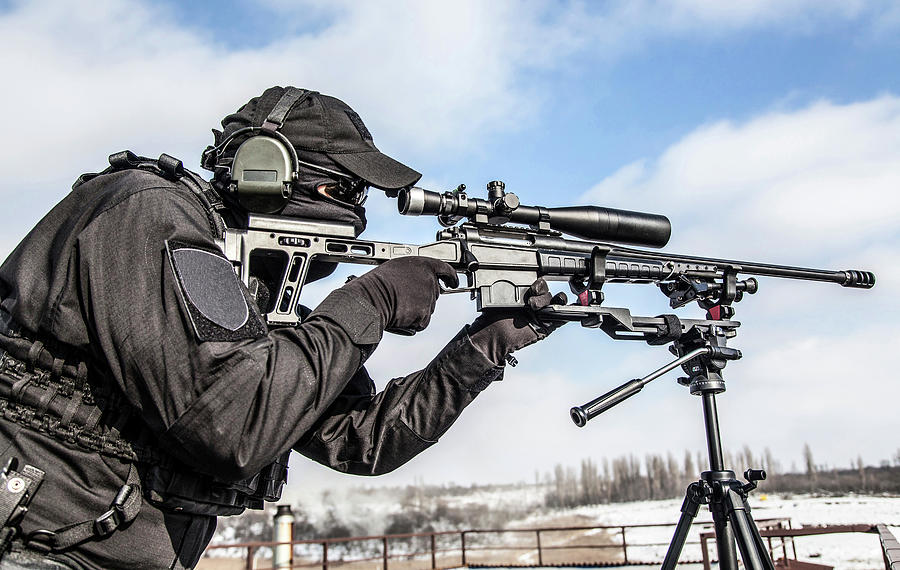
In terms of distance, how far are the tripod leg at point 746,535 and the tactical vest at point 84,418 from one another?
88.1 inches

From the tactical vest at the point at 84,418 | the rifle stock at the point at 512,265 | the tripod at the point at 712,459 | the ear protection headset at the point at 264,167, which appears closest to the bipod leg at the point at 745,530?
the tripod at the point at 712,459

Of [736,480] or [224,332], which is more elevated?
[224,332]

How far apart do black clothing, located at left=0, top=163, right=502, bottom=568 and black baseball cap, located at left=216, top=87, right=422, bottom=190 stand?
0.67m

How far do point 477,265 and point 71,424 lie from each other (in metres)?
1.84

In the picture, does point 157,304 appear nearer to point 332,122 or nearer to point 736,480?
point 332,122

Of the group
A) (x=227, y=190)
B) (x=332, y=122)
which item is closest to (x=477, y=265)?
(x=332, y=122)

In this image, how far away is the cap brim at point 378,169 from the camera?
276 cm

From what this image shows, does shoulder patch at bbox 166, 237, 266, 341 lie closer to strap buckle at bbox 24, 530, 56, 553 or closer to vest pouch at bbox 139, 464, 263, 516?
vest pouch at bbox 139, 464, 263, 516

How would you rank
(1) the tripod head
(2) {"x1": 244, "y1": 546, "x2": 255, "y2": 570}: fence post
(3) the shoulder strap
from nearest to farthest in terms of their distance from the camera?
(3) the shoulder strap < (1) the tripod head < (2) {"x1": 244, "y1": 546, "x2": 255, "y2": 570}: fence post

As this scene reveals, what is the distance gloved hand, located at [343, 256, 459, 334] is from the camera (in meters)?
2.46

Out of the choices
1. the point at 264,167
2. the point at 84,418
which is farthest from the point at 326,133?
the point at 84,418

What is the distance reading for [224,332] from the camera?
187 cm

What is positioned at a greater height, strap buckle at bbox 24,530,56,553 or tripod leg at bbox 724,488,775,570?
strap buckle at bbox 24,530,56,553

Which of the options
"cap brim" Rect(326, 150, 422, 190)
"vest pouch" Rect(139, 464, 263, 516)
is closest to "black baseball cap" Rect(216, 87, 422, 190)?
"cap brim" Rect(326, 150, 422, 190)
